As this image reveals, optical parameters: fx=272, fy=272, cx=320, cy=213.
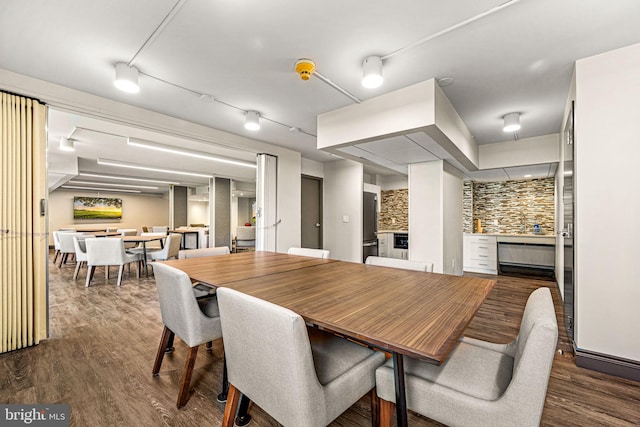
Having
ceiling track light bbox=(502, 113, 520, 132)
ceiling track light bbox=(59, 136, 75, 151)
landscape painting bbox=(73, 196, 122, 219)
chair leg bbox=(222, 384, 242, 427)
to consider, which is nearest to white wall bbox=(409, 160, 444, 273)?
ceiling track light bbox=(502, 113, 520, 132)

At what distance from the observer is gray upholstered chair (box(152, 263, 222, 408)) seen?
5.29ft

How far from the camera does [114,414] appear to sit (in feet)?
5.18

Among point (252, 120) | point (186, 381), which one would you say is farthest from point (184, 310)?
point (252, 120)

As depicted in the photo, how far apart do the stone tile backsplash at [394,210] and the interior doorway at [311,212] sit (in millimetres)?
2061

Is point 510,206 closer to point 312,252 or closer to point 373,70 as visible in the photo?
point 312,252

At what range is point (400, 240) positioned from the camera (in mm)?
6535

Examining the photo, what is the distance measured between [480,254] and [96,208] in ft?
45.2

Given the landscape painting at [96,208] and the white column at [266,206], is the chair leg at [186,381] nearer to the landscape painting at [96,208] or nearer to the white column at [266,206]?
the white column at [266,206]

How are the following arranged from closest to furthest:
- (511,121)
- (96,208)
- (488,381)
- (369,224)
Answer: (488,381), (511,121), (369,224), (96,208)

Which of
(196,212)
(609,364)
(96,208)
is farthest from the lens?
(196,212)

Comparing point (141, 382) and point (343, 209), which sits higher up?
point (343, 209)

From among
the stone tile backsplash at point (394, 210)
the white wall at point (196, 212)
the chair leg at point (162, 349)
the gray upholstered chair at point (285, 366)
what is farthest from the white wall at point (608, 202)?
the white wall at point (196, 212)

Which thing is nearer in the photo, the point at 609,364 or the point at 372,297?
the point at 372,297

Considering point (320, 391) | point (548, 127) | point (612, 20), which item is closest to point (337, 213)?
point (548, 127)
